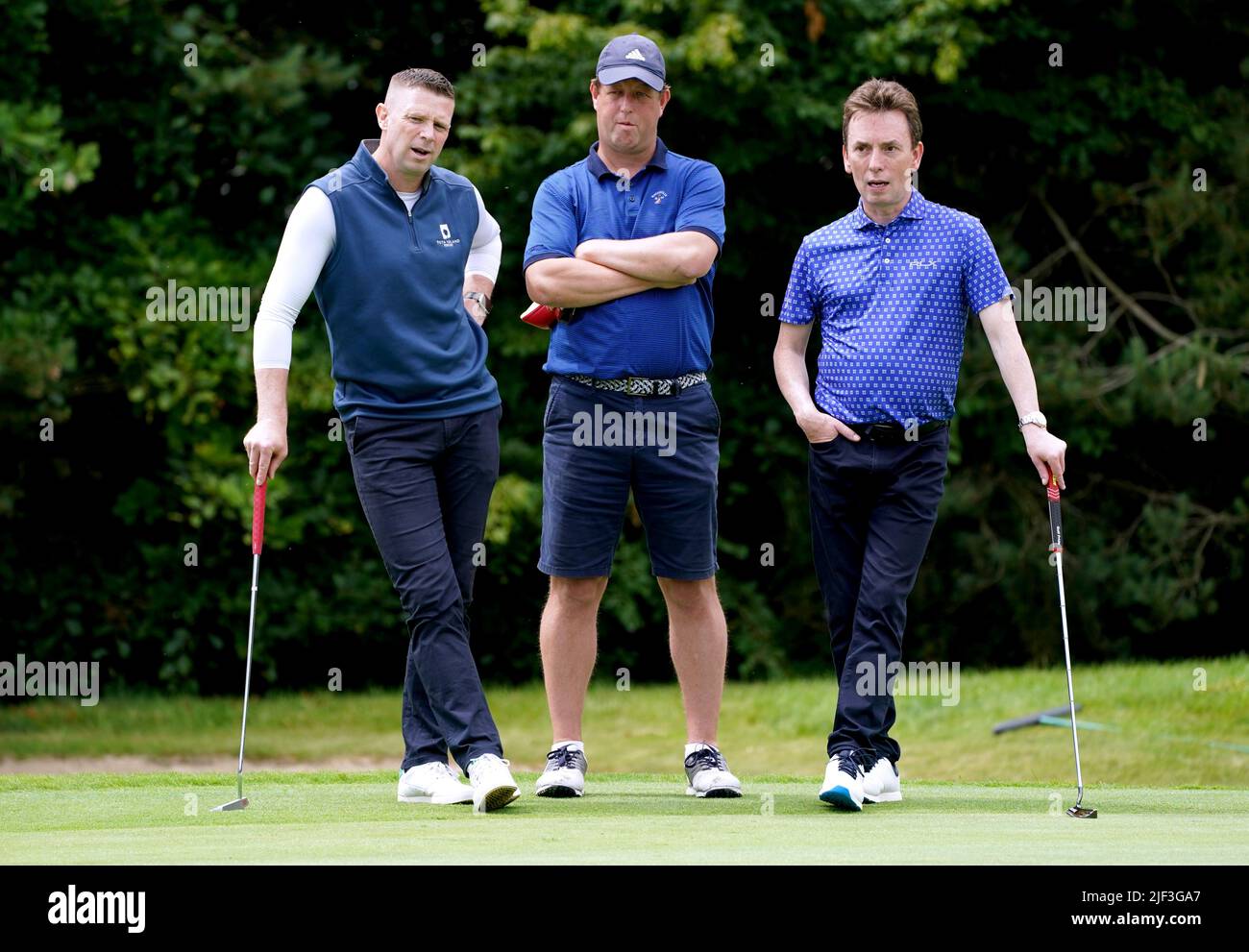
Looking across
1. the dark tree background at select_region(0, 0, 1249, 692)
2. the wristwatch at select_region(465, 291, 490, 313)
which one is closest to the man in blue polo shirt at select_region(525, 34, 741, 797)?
the wristwatch at select_region(465, 291, 490, 313)

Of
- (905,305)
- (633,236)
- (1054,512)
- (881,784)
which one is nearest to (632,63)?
(633,236)

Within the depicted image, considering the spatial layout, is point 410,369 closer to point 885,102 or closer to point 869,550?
point 869,550

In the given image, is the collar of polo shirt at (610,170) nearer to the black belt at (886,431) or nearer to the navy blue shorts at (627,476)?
the navy blue shorts at (627,476)

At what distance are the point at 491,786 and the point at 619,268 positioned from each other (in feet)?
5.13

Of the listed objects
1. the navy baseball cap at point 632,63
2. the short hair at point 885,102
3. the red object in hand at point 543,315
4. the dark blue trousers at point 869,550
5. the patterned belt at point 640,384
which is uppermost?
the navy baseball cap at point 632,63

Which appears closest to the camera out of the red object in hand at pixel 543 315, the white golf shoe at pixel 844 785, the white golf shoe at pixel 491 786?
the white golf shoe at pixel 491 786

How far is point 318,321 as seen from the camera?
47.3 ft

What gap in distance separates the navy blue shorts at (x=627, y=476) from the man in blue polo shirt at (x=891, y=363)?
346 millimetres

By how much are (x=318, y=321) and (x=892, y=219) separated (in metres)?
9.25

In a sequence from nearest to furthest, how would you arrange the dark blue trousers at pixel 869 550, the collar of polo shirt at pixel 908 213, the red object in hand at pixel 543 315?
the dark blue trousers at pixel 869 550 < the collar of polo shirt at pixel 908 213 < the red object in hand at pixel 543 315

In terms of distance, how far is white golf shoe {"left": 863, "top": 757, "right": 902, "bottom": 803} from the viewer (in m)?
5.50

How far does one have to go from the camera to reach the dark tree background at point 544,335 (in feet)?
44.3

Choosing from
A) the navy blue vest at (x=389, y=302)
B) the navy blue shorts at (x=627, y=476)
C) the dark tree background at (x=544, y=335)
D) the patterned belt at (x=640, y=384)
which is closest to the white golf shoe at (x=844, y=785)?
the navy blue shorts at (x=627, y=476)

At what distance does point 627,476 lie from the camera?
230 inches
